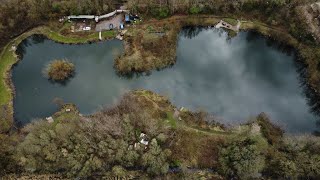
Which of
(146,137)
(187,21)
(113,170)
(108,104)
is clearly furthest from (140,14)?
(113,170)

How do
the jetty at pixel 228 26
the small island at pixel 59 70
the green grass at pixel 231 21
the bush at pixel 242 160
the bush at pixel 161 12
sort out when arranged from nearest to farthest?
1. the bush at pixel 242 160
2. the small island at pixel 59 70
3. the bush at pixel 161 12
4. the jetty at pixel 228 26
5. the green grass at pixel 231 21

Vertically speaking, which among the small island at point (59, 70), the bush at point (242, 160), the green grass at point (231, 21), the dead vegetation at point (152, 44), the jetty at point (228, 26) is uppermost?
the green grass at point (231, 21)

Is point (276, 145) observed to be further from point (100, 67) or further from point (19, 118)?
point (19, 118)

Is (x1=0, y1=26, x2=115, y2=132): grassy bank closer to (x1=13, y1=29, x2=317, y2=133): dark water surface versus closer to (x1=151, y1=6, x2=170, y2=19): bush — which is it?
(x1=13, y1=29, x2=317, y2=133): dark water surface

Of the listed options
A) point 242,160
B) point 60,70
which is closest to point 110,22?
point 60,70

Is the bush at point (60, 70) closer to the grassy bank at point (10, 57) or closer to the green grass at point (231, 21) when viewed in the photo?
the grassy bank at point (10, 57)

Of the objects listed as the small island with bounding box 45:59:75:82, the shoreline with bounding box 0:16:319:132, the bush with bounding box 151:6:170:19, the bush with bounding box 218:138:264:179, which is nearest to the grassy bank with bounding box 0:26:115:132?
the shoreline with bounding box 0:16:319:132

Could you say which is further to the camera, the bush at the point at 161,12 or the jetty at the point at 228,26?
the jetty at the point at 228,26

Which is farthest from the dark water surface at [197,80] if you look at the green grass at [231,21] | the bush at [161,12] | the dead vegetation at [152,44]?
the bush at [161,12]
